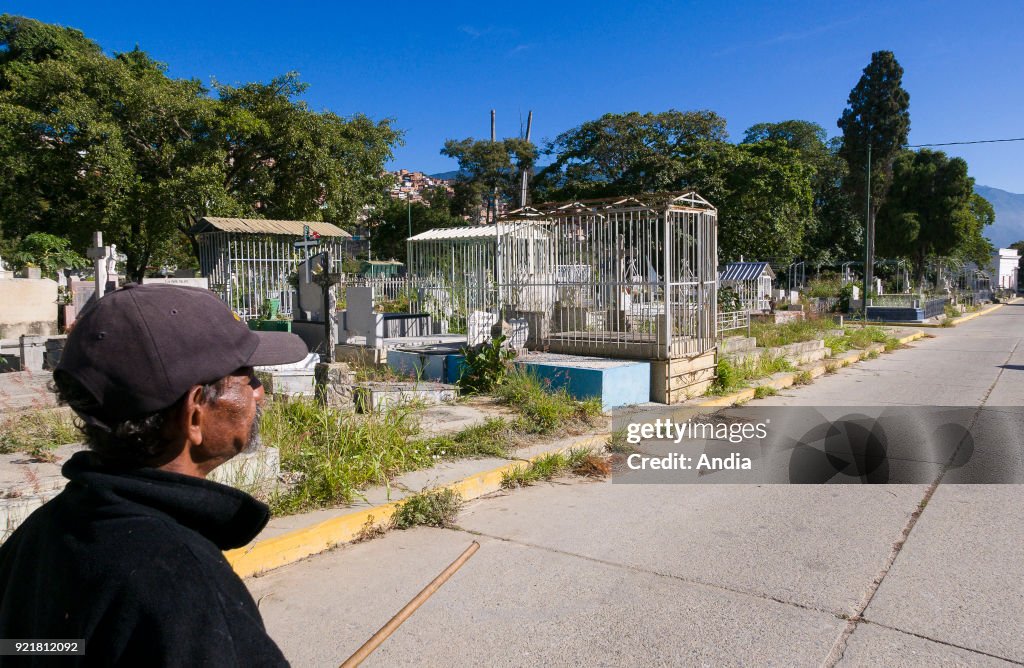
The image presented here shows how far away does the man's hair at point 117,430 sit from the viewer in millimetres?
1420

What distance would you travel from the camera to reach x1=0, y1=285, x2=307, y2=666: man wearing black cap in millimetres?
1245

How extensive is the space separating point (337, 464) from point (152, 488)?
4705 millimetres

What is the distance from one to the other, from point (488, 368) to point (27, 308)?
12186 millimetres

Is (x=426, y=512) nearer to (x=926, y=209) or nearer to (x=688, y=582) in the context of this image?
(x=688, y=582)

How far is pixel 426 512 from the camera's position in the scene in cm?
561

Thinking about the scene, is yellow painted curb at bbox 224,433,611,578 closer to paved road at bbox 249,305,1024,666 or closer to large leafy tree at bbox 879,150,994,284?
paved road at bbox 249,305,1024,666

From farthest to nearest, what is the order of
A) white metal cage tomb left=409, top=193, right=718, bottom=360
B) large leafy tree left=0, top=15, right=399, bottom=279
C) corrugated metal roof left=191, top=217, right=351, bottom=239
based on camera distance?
large leafy tree left=0, top=15, right=399, bottom=279, corrugated metal roof left=191, top=217, right=351, bottom=239, white metal cage tomb left=409, top=193, right=718, bottom=360

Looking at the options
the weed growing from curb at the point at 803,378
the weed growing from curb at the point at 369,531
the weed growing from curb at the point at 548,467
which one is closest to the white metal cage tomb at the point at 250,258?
the weed growing from curb at the point at 803,378

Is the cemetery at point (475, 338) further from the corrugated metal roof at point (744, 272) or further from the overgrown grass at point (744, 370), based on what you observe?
the corrugated metal roof at point (744, 272)

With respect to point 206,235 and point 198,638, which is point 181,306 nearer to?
point 198,638

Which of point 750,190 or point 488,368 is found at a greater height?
point 750,190

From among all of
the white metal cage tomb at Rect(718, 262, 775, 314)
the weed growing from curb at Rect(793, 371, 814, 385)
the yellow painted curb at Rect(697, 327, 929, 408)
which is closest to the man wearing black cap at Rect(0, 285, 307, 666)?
the yellow painted curb at Rect(697, 327, 929, 408)

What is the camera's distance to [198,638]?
124cm

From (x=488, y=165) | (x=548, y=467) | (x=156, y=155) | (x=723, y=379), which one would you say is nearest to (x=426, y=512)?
(x=548, y=467)
